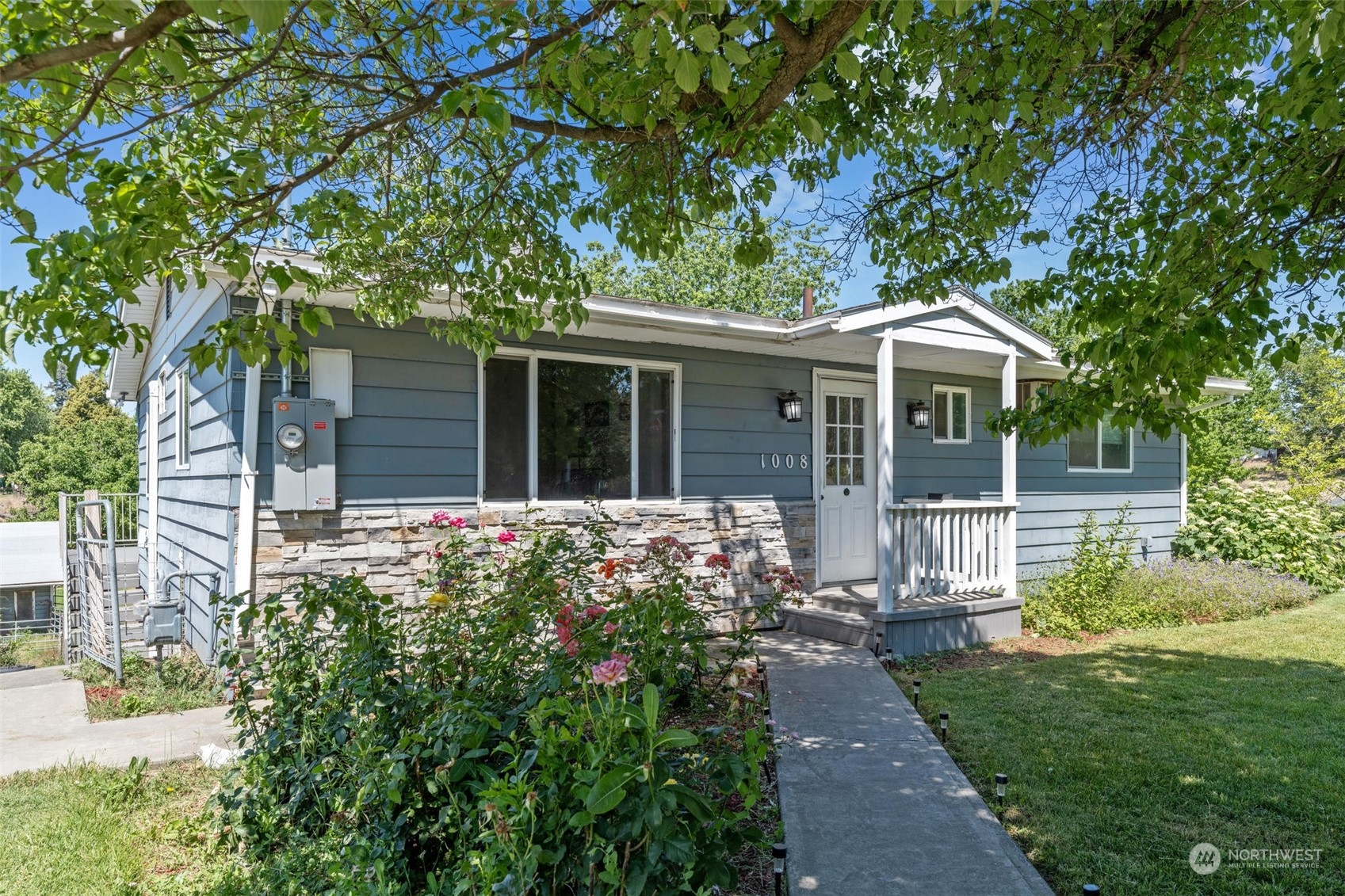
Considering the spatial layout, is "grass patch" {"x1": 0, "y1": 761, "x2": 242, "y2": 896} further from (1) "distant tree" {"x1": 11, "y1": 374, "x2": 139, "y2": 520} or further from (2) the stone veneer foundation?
(1) "distant tree" {"x1": 11, "y1": 374, "x2": 139, "y2": 520}

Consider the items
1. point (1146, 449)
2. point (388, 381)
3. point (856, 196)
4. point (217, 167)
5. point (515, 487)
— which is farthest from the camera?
point (1146, 449)

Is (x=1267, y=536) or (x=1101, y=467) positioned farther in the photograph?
(x=1267, y=536)

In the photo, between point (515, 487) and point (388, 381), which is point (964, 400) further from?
point (388, 381)

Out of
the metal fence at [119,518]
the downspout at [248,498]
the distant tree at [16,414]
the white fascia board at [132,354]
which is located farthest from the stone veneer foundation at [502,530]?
the distant tree at [16,414]

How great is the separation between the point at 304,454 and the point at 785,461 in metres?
4.31

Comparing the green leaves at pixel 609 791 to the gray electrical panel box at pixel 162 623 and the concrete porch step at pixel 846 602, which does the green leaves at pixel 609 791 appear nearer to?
the gray electrical panel box at pixel 162 623

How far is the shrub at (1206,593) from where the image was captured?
8.35m

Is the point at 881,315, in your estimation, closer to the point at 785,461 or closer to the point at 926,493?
the point at 785,461

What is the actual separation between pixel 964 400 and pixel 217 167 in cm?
815

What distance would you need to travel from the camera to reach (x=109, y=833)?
10.2ft

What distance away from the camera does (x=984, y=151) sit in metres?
3.34

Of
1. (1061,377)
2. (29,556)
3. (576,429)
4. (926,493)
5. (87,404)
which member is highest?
(87,404)

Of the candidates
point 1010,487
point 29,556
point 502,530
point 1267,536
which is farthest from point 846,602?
point 29,556

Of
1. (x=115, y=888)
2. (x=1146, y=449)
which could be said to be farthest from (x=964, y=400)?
(x=115, y=888)
